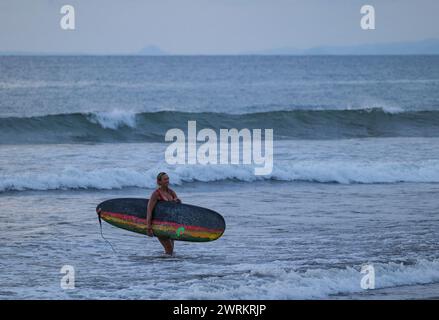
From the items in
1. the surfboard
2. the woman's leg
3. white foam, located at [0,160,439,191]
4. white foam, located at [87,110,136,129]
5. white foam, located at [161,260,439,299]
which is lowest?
white foam, located at [161,260,439,299]

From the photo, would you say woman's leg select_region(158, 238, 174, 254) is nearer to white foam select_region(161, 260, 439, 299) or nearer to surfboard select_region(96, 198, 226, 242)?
surfboard select_region(96, 198, 226, 242)

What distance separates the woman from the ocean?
0.43 feet

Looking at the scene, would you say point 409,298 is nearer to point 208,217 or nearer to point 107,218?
point 208,217

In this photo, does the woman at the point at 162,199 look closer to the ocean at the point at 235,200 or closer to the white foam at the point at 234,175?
the ocean at the point at 235,200

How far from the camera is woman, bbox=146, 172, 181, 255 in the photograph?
9.16 metres

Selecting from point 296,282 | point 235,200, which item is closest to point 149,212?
point 296,282

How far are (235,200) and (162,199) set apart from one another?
168 inches

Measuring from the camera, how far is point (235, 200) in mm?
13531

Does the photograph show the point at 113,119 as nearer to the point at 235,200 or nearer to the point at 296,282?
the point at 235,200

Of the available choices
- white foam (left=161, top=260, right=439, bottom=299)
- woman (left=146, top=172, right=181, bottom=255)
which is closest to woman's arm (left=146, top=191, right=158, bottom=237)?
woman (left=146, top=172, right=181, bottom=255)

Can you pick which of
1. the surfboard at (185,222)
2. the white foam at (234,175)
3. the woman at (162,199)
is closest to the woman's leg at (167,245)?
the woman at (162,199)

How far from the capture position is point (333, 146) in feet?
69.2

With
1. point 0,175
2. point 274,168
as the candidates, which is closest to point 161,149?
point 274,168
